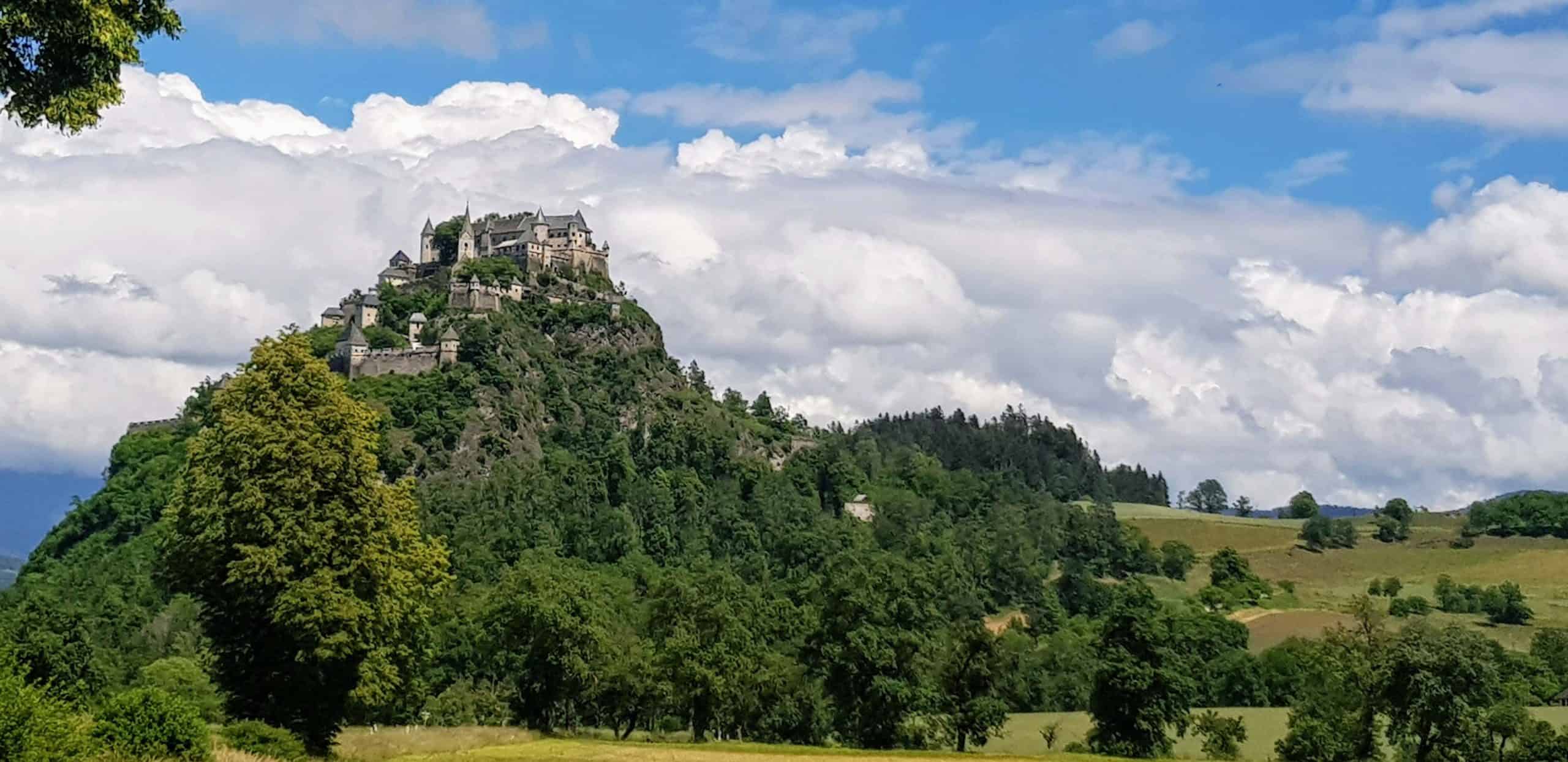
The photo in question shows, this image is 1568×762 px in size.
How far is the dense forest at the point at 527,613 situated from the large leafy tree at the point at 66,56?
534 inches

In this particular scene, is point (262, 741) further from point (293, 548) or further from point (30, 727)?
point (30, 727)

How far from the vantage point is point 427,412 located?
18638cm

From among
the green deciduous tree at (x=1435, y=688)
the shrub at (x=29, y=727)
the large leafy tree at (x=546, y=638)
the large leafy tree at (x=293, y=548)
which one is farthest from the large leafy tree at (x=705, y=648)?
the shrub at (x=29, y=727)

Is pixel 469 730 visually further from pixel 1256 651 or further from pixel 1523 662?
pixel 1256 651

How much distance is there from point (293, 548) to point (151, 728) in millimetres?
14486

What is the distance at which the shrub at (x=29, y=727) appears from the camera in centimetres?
2714

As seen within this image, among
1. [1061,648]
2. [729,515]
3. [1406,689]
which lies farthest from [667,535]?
[1406,689]

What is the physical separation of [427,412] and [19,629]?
10643 cm

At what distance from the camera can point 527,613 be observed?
88.1 meters

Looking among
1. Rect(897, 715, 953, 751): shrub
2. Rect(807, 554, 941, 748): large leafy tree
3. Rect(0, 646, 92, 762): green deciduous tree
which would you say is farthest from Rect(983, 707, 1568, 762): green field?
Rect(0, 646, 92, 762): green deciduous tree

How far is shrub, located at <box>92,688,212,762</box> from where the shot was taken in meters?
33.3

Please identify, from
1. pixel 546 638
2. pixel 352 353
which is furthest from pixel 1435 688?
pixel 352 353

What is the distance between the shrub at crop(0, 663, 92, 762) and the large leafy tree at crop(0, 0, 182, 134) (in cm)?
1116

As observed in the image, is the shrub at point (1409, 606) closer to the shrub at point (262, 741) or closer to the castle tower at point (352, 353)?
the castle tower at point (352, 353)
